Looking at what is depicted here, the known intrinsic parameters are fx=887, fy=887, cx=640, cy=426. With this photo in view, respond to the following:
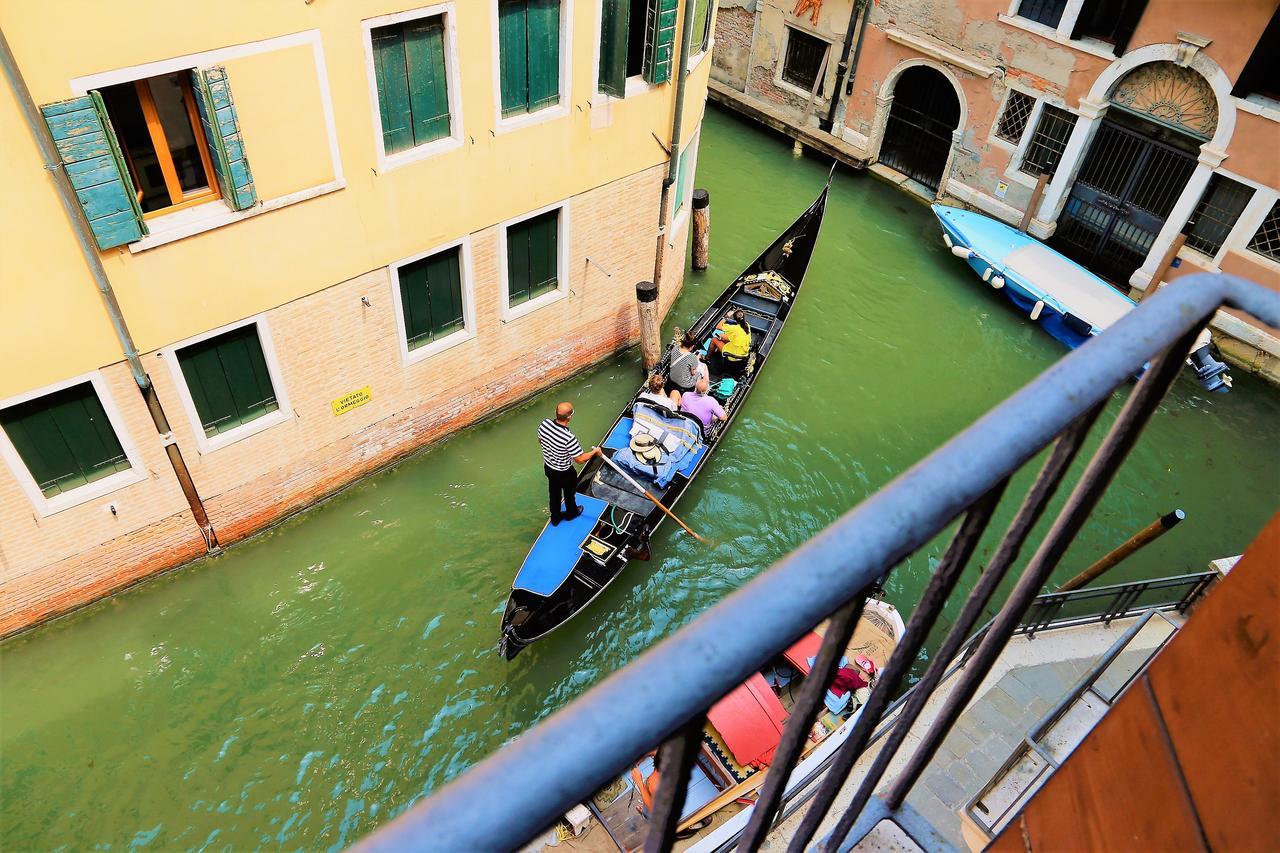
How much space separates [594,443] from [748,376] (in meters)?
2.11

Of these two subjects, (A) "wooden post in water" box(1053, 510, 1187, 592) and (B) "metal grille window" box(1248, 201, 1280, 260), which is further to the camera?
(B) "metal grille window" box(1248, 201, 1280, 260)

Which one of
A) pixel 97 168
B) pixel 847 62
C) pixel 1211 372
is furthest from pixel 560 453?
pixel 847 62

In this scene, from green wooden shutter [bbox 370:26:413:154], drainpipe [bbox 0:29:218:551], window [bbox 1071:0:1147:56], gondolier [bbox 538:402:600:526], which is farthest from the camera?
window [bbox 1071:0:1147:56]

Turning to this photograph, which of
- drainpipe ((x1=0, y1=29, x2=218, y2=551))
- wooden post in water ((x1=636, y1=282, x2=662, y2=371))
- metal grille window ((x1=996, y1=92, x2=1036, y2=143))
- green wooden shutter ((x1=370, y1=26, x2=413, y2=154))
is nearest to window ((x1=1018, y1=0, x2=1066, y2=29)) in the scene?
metal grille window ((x1=996, y1=92, x2=1036, y2=143))

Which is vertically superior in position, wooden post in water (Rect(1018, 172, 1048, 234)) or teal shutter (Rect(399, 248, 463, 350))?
teal shutter (Rect(399, 248, 463, 350))

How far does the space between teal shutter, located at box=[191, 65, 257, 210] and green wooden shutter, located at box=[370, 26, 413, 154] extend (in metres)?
1.27

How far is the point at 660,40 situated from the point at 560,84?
1.20m

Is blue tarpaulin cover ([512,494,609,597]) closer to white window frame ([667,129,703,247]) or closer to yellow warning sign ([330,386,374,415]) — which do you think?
yellow warning sign ([330,386,374,415])

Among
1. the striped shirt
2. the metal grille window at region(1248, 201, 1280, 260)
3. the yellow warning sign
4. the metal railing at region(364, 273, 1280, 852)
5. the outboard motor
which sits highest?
the metal railing at region(364, 273, 1280, 852)

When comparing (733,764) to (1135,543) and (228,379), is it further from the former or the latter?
(228,379)

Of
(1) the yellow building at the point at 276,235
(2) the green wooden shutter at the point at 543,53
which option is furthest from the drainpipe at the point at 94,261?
(2) the green wooden shutter at the point at 543,53

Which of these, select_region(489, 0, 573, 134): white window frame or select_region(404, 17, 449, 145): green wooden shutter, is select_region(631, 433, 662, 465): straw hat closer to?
select_region(489, 0, 573, 134): white window frame

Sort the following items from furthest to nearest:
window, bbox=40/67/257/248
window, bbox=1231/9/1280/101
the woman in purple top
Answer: window, bbox=1231/9/1280/101
the woman in purple top
window, bbox=40/67/257/248

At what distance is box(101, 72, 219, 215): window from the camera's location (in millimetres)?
6297
